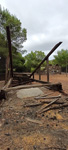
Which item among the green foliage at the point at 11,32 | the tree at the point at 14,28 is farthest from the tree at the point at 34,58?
the tree at the point at 14,28

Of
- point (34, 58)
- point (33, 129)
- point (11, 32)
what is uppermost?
point (11, 32)

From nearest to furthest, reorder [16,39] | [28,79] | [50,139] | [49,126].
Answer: [50,139] → [49,126] → [28,79] → [16,39]

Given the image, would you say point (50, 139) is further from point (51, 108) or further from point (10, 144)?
point (51, 108)

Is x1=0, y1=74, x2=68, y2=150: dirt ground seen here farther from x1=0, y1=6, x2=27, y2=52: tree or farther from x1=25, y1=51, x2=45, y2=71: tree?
x1=25, y1=51, x2=45, y2=71: tree

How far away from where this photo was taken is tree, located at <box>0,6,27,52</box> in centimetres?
1057

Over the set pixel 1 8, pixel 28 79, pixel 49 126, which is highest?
pixel 1 8

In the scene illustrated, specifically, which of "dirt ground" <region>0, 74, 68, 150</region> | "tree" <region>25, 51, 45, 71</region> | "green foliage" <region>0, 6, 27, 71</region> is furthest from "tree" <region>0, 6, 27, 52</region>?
"dirt ground" <region>0, 74, 68, 150</region>

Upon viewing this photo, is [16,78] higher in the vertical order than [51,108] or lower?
higher

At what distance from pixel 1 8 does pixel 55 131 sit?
1383 centimetres

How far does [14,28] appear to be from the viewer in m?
11.0

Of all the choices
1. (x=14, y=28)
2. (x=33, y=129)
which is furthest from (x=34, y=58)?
(x=33, y=129)

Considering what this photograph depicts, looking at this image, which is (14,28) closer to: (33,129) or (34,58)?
(33,129)

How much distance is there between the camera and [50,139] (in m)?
1.27

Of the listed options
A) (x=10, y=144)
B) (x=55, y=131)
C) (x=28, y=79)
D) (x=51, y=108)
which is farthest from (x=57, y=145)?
(x=28, y=79)
